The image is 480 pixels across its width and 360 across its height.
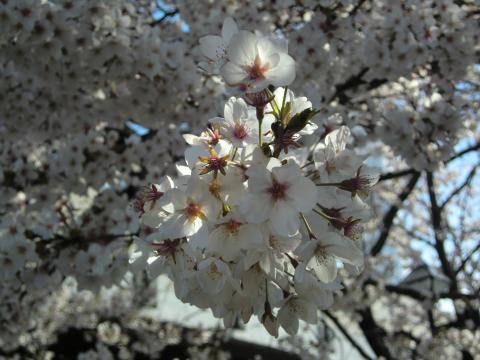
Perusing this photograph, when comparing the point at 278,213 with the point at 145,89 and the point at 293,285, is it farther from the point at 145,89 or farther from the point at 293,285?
the point at 145,89

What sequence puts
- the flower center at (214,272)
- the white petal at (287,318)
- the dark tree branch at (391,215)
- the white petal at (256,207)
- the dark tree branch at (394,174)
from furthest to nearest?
the dark tree branch at (391,215) → the dark tree branch at (394,174) → the white petal at (287,318) → the flower center at (214,272) → the white petal at (256,207)

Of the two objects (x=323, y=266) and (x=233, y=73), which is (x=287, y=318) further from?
(x=233, y=73)

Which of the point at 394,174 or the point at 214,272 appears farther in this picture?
the point at 394,174

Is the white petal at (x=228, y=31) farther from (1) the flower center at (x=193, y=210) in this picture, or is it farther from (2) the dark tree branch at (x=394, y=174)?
(2) the dark tree branch at (x=394, y=174)

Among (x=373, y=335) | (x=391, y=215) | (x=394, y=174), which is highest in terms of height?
(x=394, y=174)

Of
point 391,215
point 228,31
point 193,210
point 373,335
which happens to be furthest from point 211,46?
point 391,215

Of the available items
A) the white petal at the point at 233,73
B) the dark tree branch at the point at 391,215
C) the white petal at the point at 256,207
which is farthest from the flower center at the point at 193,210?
the dark tree branch at the point at 391,215

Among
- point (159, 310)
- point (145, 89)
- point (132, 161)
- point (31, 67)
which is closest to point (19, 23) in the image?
point (31, 67)

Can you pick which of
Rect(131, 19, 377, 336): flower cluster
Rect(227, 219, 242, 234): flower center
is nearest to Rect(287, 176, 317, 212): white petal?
Rect(131, 19, 377, 336): flower cluster
